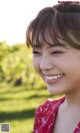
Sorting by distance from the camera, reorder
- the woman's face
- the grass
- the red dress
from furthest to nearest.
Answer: the grass → the red dress → the woman's face

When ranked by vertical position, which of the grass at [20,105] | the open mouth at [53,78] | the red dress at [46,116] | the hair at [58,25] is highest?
the hair at [58,25]

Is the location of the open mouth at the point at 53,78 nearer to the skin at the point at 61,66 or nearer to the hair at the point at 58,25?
the skin at the point at 61,66

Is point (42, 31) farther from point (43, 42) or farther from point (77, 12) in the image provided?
point (77, 12)

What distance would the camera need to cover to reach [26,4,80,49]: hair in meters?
1.51

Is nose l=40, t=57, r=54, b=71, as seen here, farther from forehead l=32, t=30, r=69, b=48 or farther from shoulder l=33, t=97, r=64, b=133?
shoulder l=33, t=97, r=64, b=133

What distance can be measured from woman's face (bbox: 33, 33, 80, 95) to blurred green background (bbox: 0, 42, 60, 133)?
144 inches

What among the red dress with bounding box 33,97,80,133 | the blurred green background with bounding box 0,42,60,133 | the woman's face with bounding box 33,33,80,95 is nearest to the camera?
the woman's face with bounding box 33,33,80,95

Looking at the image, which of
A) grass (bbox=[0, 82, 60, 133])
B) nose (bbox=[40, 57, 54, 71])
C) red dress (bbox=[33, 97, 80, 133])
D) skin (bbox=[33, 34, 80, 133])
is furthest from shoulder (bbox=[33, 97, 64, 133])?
grass (bbox=[0, 82, 60, 133])

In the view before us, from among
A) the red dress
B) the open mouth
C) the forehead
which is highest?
the forehead

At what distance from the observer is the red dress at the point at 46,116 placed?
1.70 meters

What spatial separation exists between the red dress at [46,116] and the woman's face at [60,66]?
0.72ft

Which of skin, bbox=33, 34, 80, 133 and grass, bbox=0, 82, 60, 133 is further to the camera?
grass, bbox=0, 82, 60, 133

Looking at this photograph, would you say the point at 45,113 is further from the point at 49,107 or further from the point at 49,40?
the point at 49,40

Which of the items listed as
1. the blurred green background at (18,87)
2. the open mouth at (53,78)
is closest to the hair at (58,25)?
the open mouth at (53,78)
